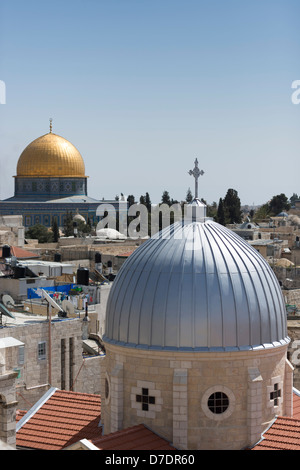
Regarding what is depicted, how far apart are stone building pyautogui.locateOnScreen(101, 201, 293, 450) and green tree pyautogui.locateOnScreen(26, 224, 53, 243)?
63.3 meters

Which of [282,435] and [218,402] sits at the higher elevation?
[218,402]

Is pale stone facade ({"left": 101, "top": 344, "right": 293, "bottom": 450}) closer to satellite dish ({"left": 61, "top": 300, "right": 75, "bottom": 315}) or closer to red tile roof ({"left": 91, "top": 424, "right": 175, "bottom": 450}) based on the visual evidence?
red tile roof ({"left": 91, "top": 424, "right": 175, "bottom": 450})

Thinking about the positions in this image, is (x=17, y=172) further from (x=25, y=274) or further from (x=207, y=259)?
(x=207, y=259)

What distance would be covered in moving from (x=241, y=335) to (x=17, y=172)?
3481 inches

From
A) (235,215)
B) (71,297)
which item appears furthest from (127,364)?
(235,215)

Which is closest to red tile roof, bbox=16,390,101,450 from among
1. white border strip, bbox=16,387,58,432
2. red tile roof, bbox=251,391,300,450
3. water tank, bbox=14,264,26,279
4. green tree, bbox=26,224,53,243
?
white border strip, bbox=16,387,58,432

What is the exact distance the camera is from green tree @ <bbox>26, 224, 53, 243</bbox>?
77875 mm

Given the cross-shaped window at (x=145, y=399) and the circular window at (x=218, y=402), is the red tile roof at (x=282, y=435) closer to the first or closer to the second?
the circular window at (x=218, y=402)

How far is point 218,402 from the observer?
46.2 ft

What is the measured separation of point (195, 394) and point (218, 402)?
429 millimetres

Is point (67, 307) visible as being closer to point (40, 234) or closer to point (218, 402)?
point (218, 402)

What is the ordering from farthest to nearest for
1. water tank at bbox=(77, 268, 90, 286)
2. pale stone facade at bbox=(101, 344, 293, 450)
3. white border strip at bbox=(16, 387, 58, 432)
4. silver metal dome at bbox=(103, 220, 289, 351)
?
water tank at bbox=(77, 268, 90, 286), white border strip at bbox=(16, 387, 58, 432), silver metal dome at bbox=(103, 220, 289, 351), pale stone facade at bbox=(101, 344, 293, 450)

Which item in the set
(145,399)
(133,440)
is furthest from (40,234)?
(133,440)

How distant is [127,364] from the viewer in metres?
14.6
